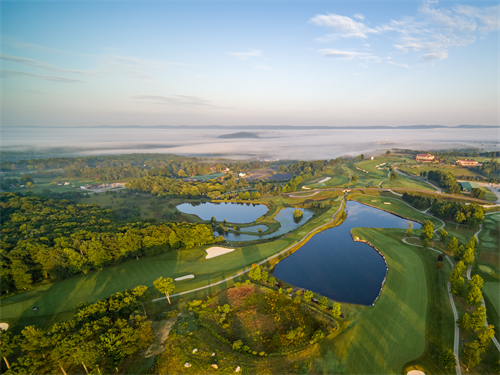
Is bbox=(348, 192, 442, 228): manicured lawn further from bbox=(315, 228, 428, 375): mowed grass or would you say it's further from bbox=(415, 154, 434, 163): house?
bbox=(415, 154, 434, 163): house

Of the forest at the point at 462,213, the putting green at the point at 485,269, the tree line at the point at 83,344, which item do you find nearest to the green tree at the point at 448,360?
the putting green at the point at 485,269

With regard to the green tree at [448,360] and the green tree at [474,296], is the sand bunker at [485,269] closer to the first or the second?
the green tree at [474,296]

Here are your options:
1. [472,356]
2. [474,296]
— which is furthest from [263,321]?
[474,296]

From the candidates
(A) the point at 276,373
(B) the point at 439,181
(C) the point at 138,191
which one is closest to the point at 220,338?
(A) the point at 276,373

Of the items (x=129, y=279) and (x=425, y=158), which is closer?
(x=129, y=279)

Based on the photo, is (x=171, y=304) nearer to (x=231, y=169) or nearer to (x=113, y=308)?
(x=113, y=308)

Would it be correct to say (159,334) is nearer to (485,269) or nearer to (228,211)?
(485,269)
